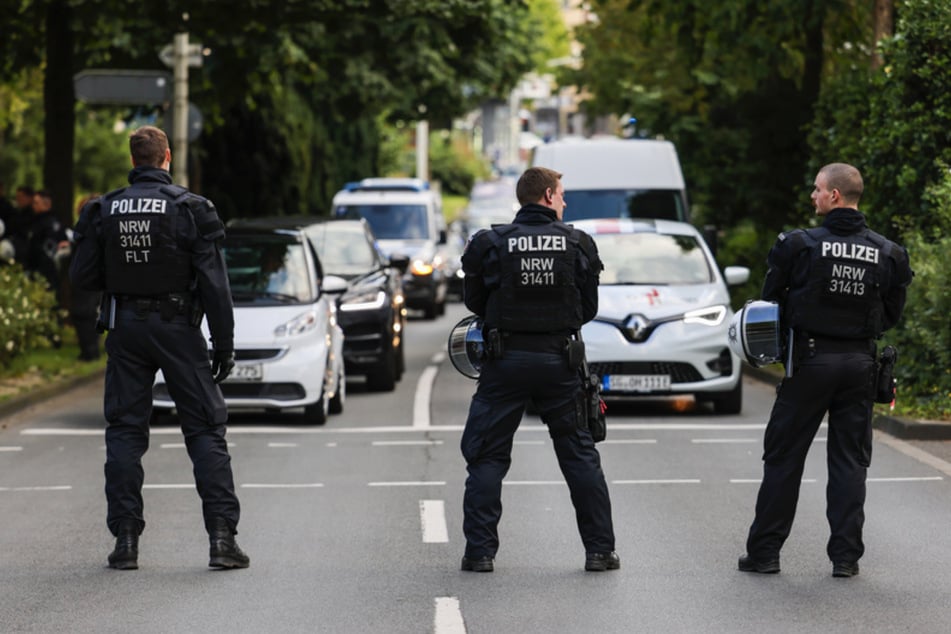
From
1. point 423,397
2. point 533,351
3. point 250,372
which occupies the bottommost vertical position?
point 423,397

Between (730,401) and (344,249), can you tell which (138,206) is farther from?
(344,249)

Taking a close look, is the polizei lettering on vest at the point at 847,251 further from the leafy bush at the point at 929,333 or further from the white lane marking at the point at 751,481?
the leafy bush at the point at 929,333

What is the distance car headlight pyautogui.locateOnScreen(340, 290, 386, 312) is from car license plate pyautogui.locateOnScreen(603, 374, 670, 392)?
353cm

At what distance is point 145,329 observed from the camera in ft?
28.1

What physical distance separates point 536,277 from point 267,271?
8123 millimetres

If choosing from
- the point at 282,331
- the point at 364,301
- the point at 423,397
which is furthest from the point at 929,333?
the point at 364,301

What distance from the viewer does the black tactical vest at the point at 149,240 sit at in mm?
8500

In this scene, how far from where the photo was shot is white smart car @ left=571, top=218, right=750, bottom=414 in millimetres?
15594

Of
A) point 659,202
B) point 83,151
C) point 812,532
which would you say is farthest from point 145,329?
point 83,151

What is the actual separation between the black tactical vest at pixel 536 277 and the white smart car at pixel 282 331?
695cm

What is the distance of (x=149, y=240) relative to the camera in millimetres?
8500

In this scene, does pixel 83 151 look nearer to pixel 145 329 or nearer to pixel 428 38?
pixel 428 38

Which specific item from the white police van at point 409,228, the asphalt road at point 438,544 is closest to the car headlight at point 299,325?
the asphalt road at point 438,544

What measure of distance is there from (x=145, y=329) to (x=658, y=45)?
1138 inches
